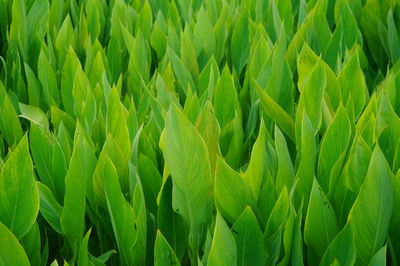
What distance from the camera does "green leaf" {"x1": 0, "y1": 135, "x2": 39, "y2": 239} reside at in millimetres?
1396

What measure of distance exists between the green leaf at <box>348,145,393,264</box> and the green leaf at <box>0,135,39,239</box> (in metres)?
0.64

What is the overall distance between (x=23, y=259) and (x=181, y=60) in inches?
44.0

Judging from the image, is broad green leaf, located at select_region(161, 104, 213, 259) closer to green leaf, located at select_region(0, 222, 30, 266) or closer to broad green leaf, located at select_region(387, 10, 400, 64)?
green leaf, located at select_region(0, 222, 30, 266)

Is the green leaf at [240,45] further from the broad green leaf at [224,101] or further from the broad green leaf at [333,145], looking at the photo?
the broad green leaf at [333,145]

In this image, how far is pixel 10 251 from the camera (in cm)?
135

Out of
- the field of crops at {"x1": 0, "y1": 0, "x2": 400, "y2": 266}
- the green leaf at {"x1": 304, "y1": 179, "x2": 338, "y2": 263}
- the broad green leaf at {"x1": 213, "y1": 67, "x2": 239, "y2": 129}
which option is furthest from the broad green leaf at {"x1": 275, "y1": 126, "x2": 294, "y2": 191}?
the broad green leaf at {"x1": 213, "y1": 67, "x2": 239, "y2": 129}

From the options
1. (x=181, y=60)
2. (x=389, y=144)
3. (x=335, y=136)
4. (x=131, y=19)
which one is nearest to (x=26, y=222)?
(x=335, y=136)

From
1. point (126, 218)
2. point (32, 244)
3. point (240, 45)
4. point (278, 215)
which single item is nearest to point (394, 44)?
point (240, 45)

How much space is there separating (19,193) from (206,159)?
1.28 feet

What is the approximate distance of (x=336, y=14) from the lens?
8.93ft

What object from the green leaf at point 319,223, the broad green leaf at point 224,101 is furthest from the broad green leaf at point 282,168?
the broad green leaf at point 224,101

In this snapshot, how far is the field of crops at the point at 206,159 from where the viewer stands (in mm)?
1406

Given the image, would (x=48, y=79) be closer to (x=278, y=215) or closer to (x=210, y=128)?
(x=210, y=128)

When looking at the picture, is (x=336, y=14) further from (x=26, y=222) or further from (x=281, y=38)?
(x=26, y=222)
